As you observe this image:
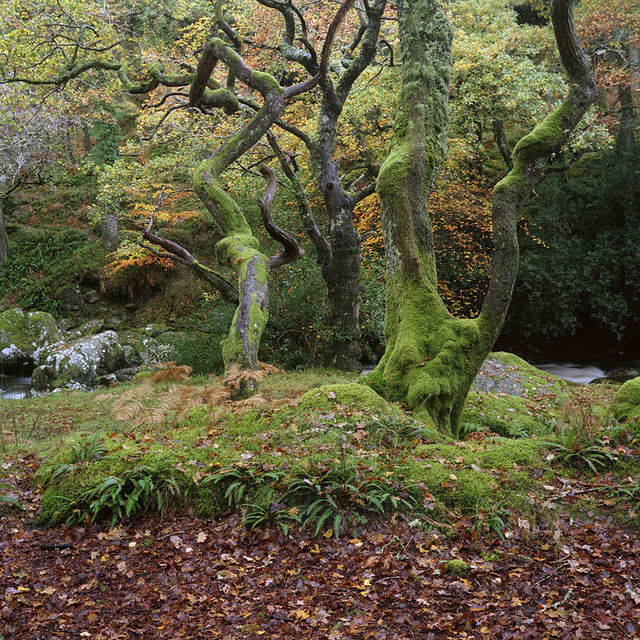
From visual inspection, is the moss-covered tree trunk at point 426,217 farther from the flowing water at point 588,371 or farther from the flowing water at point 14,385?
the flowing water at point 14,385

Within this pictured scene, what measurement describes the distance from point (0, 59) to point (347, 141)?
8.52 m

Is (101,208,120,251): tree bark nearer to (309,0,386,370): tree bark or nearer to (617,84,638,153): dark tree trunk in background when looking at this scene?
(309,0,386,370): tree bark

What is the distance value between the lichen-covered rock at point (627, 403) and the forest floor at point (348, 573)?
2.99 ft

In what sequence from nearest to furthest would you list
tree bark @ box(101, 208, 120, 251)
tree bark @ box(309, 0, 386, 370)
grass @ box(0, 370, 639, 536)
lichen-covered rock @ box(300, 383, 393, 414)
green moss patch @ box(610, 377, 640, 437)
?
grass @ box(0, 370, 639, 536) → green moss patch @ box(610, 377, 640, 437) → lichen-covered rock @ box(300, 383, 393, 414) → tree bark @ box(309, 0, 386, 370) → tree bark @ box(101, 208, 120, 251)

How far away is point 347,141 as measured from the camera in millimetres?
15336

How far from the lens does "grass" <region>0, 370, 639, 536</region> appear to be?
14.6ft

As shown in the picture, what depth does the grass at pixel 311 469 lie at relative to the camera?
14.6ft

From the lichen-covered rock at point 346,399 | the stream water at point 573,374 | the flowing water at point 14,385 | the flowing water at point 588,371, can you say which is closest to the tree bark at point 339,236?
the stream water at point 573,374

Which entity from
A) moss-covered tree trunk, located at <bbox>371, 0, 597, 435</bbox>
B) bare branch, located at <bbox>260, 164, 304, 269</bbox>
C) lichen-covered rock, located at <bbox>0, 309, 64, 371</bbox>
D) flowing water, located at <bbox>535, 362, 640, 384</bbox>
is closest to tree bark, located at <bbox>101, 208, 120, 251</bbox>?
lichen-covered rock, located at <bbox>0, 309, 64, 371</bbox>

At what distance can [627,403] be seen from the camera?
19.0ft

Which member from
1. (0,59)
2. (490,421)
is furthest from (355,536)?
(0,59)

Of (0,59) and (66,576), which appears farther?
Result: (0,59)

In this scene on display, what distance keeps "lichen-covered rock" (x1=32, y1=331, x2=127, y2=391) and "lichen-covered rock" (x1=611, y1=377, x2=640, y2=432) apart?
1160 cm

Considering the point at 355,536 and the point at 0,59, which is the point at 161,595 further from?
the point at 0,59
